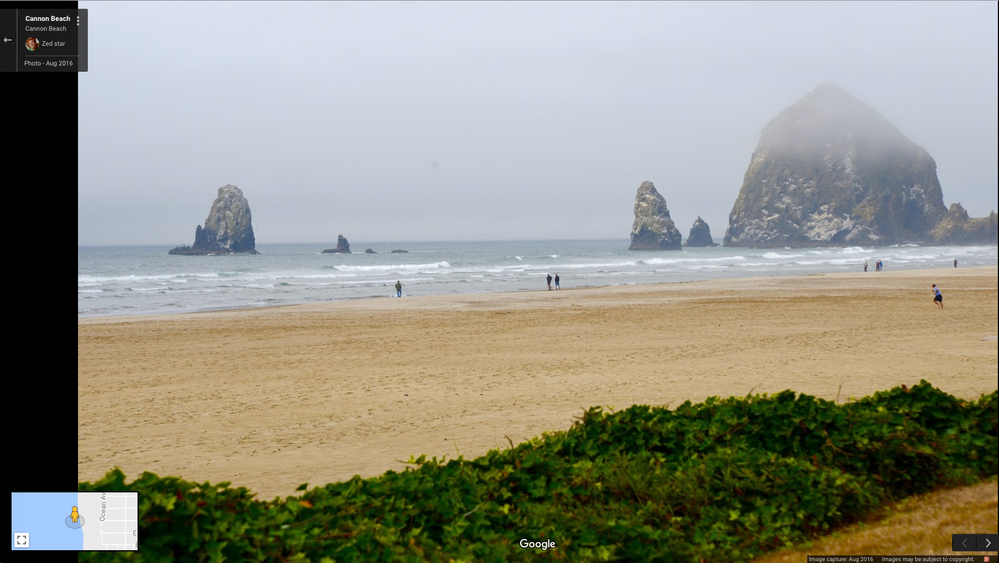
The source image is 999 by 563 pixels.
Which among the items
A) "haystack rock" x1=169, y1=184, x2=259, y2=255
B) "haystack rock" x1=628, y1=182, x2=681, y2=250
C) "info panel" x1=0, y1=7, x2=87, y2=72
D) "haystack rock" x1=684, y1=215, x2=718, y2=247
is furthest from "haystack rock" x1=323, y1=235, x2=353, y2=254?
"info panel" x1=0, y1=7, x2=87, y2=72

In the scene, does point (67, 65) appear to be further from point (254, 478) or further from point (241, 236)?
point (241, 236)

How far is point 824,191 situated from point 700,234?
119 ft

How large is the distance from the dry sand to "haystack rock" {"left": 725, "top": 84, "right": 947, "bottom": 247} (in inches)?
3759

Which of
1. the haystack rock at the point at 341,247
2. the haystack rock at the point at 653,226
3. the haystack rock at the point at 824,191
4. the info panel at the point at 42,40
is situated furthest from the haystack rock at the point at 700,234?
the info panel at the point at 42,40

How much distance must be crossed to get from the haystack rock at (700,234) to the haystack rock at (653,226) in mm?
28062

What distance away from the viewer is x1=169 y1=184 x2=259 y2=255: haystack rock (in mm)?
136250

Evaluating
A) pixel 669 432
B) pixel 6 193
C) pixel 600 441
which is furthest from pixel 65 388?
pixel 669 432

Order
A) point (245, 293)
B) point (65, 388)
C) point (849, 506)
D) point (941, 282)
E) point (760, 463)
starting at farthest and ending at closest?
1. point (245, 293)
2. point (941, 282)
3. point (760, 463)
4. point (849, 506)
5. point (65, 388)

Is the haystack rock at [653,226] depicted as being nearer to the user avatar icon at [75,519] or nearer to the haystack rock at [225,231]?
the haystack rock at [225,231]

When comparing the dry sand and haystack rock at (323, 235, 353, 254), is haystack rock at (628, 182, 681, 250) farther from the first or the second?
the dry sand

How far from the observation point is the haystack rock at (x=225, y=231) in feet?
447

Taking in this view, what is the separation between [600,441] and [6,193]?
324cm

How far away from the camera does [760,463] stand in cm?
365

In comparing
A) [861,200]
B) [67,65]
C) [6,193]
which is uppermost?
[861,200]
